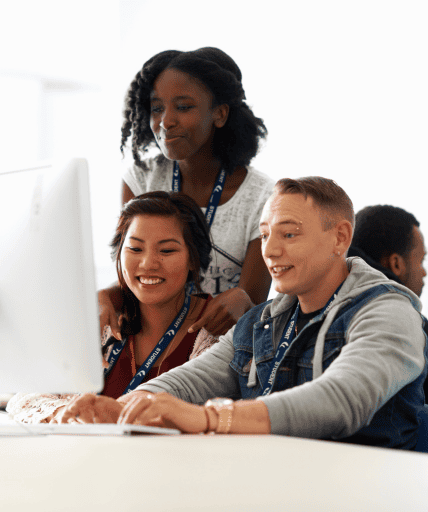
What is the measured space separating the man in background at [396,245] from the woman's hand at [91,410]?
1.26m

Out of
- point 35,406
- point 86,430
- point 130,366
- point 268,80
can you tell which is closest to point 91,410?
point 86,430

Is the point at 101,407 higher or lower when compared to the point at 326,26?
lower

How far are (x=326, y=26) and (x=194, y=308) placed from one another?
102 inches

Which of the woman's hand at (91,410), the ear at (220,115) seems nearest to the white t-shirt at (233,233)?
the ear at (220,115)

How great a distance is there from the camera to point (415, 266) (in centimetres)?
222

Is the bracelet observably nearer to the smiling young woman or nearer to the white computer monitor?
the white computer monitor

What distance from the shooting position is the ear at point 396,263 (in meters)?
2.20

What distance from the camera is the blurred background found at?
3.57 metres

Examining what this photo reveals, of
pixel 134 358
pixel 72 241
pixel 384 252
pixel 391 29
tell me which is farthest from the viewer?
pixel 391 29

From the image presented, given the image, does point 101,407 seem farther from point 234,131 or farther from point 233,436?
point 234,131

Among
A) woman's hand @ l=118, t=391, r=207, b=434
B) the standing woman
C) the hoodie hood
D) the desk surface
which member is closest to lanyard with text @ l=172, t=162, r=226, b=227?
the standing woman

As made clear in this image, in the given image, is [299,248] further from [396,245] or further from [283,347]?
[396,245]

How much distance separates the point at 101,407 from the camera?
120 cm

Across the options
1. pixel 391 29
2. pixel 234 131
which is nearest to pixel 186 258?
pixel 234 131
